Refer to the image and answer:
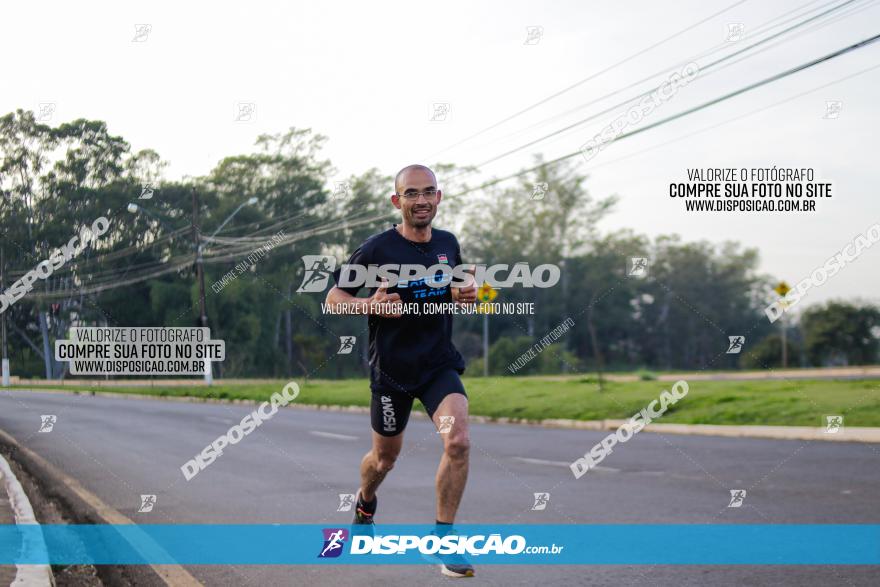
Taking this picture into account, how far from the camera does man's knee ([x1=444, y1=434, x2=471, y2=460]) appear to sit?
4652 millimetres

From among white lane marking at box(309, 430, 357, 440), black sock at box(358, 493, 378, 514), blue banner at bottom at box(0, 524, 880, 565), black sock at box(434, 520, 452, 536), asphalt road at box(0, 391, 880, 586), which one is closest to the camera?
black sock at box(434, 520, 452, 536)

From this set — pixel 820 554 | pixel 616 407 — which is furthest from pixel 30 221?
pixel 616 407

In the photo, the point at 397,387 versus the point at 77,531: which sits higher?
the point at 397,387

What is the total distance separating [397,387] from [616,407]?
58.2 ft

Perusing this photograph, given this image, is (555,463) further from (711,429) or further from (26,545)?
(26,545)

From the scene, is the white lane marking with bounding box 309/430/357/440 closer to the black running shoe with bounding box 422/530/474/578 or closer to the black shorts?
the black shorts

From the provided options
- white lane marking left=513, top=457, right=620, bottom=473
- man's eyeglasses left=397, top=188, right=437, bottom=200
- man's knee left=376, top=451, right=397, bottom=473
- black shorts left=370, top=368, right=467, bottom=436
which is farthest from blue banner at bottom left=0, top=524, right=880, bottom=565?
white lane marking left=513, top=457, right=620, bottom=473

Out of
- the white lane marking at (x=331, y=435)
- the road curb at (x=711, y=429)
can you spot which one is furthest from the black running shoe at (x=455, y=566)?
the white lane marking at (x=331, y=435)

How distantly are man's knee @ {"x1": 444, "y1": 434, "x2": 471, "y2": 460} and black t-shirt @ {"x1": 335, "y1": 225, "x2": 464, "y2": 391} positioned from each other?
32 centimetres

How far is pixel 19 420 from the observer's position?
1124 centimetres

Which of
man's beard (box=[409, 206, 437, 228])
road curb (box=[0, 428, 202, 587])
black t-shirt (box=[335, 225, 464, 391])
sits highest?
man's beard (box=[409, 206, 437, 228])

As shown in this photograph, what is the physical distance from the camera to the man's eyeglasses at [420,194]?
3.98 meters

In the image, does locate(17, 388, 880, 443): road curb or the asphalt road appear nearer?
the asphalt road

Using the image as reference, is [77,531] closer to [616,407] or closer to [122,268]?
[122,268]
